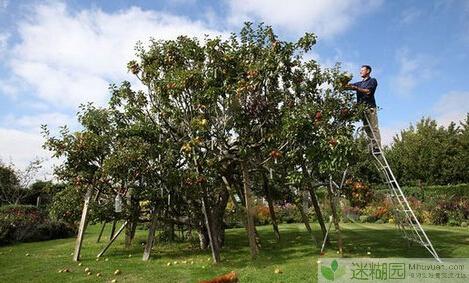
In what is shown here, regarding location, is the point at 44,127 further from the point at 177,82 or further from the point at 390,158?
the point at 390,158

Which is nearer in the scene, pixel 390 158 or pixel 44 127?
pixel 44 127

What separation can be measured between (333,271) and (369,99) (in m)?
5.26

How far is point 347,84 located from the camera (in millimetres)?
12078

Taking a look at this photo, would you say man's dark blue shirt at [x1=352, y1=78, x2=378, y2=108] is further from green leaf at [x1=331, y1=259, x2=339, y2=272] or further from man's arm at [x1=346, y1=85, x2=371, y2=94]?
green leaf at [x1=331, y1=259, x2=339, y2=272]

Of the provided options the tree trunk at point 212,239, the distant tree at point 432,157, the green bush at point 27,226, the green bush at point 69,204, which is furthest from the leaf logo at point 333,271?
the distant tree at point 432,157

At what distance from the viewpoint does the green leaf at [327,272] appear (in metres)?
8.45

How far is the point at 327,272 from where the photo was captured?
28.7 feet

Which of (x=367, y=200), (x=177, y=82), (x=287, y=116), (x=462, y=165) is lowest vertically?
(x=367, y=200)

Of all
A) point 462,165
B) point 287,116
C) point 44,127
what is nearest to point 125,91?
point 44,127

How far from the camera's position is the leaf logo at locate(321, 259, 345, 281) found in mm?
8438

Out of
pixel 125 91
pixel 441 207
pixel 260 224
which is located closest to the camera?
pixel 125 91

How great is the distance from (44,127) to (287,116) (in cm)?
672

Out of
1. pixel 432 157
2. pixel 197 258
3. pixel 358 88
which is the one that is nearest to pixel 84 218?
pixel 197 258

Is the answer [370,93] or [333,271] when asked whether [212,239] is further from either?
[370,93]
